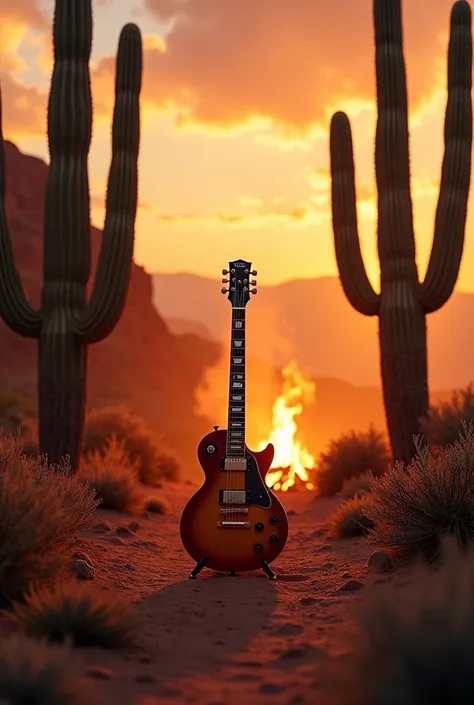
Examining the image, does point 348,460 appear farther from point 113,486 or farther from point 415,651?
point 415,651

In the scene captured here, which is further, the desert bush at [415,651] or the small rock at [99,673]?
the small rock at [99,673]

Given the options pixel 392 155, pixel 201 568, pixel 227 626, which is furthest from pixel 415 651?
pixel 392 155

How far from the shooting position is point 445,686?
387 centimetres

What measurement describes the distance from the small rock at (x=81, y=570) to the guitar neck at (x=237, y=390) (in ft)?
5.25

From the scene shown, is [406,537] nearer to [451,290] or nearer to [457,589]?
[457,589]

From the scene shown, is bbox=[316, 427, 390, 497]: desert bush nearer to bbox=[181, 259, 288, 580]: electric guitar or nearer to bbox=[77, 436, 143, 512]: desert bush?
bbox=[77, 436, 143, 512]: desert bush

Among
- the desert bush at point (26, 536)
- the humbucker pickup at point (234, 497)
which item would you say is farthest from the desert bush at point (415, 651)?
the humbucker pickup at point (234, 497)

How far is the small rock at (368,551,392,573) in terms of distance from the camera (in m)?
7.91

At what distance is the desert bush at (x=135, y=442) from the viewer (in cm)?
1877

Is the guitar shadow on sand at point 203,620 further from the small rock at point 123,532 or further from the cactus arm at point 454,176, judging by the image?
the cactus arm at point 454,176

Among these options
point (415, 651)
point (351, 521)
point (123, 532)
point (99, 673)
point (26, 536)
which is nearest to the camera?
point (415, 651)

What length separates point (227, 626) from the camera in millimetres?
6273

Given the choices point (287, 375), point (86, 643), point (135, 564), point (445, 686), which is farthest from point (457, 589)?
point (287, 375)

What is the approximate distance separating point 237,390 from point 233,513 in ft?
3.85
